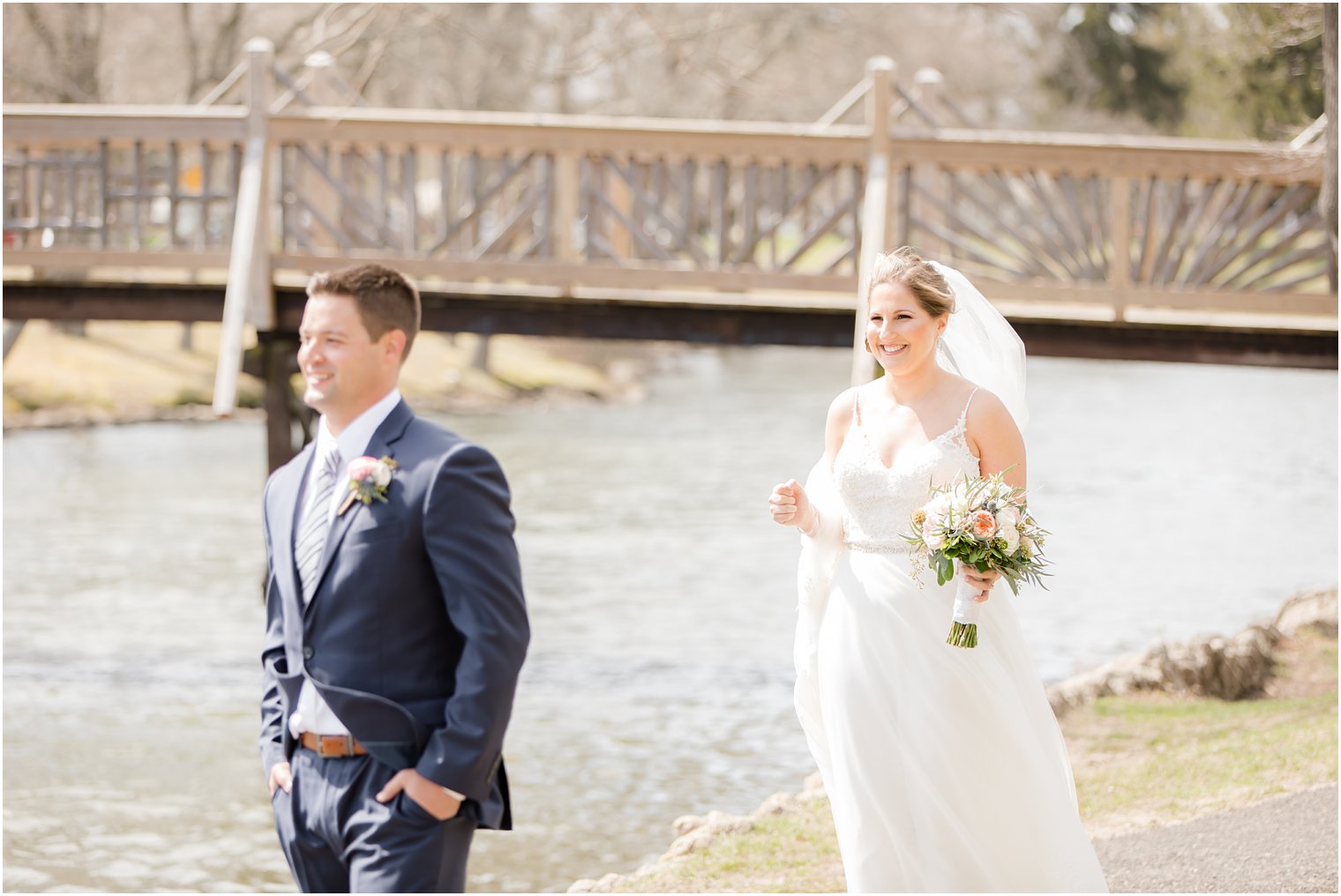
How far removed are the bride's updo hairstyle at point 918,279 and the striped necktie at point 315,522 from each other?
195 cm

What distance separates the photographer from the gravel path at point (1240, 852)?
6.99 m

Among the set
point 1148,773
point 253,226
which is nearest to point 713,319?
point 253,226

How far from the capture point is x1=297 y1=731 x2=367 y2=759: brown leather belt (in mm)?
4309

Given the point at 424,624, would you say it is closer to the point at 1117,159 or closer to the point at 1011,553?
the point at 1011,553

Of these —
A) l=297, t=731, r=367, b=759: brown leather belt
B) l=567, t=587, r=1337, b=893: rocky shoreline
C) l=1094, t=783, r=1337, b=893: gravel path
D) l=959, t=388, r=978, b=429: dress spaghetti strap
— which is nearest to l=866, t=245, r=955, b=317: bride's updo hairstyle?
l=959, t=388, r=978, b=429: dress spaghetti strap

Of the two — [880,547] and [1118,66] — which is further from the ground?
[1118,66]

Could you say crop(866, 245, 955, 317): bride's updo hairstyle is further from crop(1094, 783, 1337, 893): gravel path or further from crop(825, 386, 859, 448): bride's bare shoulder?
crop(1094, 783, 1337, 893): gravel path

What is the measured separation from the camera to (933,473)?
5578mm

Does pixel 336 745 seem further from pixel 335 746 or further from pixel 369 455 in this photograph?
pixel 369 455

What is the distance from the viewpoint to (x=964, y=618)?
17.9 feet

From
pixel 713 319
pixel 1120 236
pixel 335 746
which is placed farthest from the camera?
pixel 713 319

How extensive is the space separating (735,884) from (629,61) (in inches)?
1740

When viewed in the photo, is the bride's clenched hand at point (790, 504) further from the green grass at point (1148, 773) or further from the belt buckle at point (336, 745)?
the green grass at point (1148, 773)

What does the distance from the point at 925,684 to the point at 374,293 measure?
221 cm
